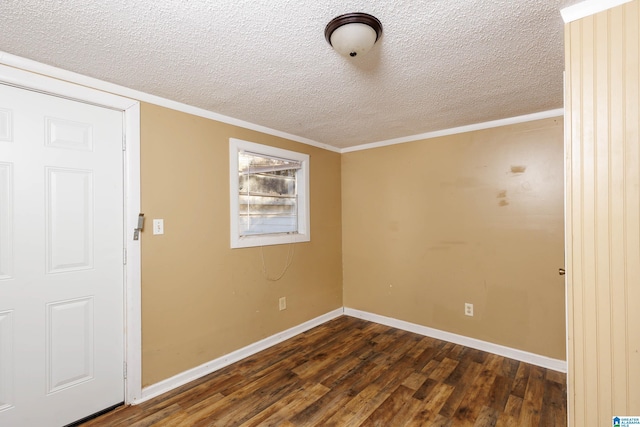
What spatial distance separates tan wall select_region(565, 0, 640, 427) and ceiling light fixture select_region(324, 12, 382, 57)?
0.83m

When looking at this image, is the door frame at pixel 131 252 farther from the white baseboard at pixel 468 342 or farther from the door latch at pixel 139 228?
the white baseboard at pixel 468 342

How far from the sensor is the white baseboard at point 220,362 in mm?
2191

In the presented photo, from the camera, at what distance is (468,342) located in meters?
2.98

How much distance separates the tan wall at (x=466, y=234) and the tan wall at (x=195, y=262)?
1101 mm

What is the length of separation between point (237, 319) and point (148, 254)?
3.32 feet

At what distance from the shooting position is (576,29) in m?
1.26

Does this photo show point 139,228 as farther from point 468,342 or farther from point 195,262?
point 468,342

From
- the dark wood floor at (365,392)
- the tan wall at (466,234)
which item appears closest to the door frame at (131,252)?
the dark wood floor at (365,392)

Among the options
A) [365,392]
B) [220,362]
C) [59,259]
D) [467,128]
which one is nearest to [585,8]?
[467,128]

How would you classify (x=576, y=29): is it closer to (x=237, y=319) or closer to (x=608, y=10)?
(x=608, y=10)

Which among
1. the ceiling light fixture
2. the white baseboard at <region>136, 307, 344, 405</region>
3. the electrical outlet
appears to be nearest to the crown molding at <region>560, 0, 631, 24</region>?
the ceiling light fixture

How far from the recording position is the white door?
5.55ft

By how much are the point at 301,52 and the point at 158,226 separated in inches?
63.2

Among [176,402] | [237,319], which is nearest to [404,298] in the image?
[237,319]
